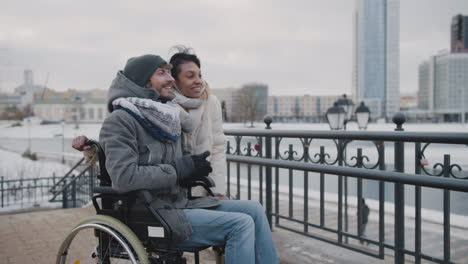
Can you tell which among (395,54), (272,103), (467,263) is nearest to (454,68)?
(395,54)

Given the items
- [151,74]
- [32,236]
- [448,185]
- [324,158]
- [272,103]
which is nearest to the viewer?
[151,74]

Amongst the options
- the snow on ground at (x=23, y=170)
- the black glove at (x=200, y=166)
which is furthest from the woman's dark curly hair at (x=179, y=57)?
the snow on ground at (x=23, y=170)

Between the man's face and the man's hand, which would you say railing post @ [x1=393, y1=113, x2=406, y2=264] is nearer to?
the man's face

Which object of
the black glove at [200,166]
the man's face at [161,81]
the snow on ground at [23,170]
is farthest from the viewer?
the snow on ground at [23,170]

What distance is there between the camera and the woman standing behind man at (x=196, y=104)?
244cm

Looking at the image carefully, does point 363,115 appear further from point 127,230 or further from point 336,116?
point 127,230

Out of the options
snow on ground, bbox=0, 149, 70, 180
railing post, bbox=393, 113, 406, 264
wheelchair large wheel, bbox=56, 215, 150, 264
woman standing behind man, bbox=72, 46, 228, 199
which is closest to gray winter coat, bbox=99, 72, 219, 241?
wheelchair large wheel, bbox=56, 215, 150, 264

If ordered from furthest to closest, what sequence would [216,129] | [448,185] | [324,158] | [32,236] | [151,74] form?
[32,236], [324,158], [216,129], [448,185], [151,74]

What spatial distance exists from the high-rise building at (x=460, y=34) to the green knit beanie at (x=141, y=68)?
150 m

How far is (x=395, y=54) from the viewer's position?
11669cm

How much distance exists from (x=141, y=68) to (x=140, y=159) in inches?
17.3

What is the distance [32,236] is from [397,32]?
124 m

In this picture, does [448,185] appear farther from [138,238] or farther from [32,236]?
[32,236]

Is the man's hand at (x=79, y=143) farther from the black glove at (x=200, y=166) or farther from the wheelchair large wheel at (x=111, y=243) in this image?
the black glove at (x=200, y=166)
